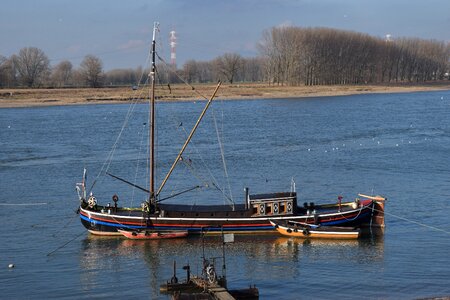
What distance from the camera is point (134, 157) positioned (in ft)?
250

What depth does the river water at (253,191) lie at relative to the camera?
36.9 metres

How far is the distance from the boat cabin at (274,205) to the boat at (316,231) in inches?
30.1

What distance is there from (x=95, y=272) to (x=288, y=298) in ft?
36.1

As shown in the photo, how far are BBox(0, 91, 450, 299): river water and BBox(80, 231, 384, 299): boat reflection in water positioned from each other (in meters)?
0.10

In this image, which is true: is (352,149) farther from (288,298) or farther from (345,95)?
(345,95)

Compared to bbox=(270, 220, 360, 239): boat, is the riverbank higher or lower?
higher

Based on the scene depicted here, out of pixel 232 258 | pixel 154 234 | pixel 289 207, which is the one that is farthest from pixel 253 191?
pixel 232 258

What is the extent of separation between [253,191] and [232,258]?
54.0 ft

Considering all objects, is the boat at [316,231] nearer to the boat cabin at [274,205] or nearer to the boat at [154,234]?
the boat cabin at [274,205]

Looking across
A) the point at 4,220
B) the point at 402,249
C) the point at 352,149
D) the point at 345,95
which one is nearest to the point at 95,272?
the point at 4,220

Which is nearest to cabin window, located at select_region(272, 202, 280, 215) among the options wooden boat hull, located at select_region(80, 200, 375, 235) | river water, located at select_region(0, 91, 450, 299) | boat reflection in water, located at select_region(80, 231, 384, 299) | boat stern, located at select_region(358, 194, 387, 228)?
wooden boat hull, located at select_region(80, 200, 375, 235)

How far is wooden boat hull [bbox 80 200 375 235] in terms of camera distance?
4569cm

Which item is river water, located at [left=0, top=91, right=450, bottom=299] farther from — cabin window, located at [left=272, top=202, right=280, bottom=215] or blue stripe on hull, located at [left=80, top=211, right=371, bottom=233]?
cabin window, located at [left=272, top=202, right=280, bottom=215]

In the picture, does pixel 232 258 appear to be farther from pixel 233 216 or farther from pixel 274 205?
pixel 274 205
